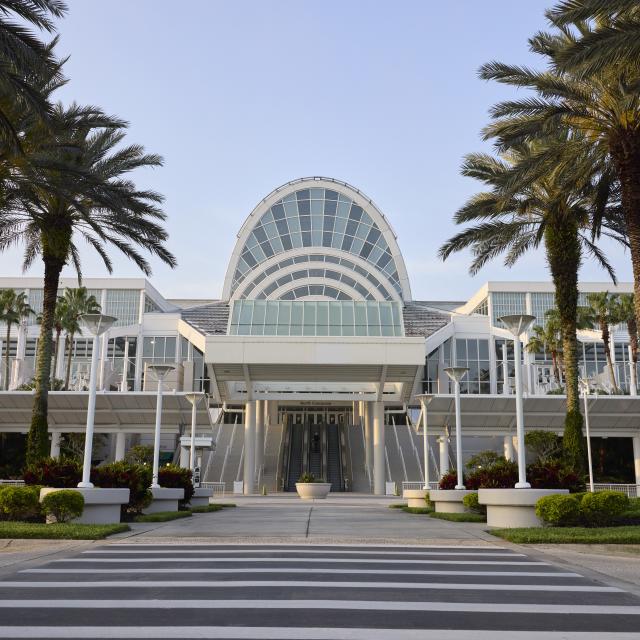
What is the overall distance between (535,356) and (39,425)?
47.9m

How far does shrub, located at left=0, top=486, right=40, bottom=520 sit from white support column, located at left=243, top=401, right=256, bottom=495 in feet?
85.5

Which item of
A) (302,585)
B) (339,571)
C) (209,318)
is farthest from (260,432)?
(302,585)

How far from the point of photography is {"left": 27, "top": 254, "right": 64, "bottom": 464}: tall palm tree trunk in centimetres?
2131

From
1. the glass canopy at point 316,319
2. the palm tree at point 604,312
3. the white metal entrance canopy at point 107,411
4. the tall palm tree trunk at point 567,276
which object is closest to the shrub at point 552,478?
the tall palm tree trunk at point 567,276

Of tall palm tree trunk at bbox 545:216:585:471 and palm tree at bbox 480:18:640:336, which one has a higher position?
palm tree at bbox 480:18:640:336

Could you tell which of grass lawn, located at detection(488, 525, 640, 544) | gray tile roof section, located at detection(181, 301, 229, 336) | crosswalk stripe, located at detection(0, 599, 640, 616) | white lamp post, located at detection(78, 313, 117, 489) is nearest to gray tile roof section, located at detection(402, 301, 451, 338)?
gray tile roof section, located at detection(181, 301, 229, 336)

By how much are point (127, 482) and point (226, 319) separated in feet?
114

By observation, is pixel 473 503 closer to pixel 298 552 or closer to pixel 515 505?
pixel 515 505

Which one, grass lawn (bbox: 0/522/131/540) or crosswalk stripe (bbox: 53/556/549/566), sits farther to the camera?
grass lawn (bbox: 0/522/131/540)

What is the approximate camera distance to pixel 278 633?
547cm

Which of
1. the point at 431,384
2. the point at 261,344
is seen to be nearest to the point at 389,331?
the point at 261,344

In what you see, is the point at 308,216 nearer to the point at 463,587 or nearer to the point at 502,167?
the point at 502,167

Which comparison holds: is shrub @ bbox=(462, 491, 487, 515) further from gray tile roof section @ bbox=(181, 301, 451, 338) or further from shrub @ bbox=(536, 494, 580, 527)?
gray tile roof section @ bbox=(181, 301, 451, 338)

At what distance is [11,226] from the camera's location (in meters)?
23.8
